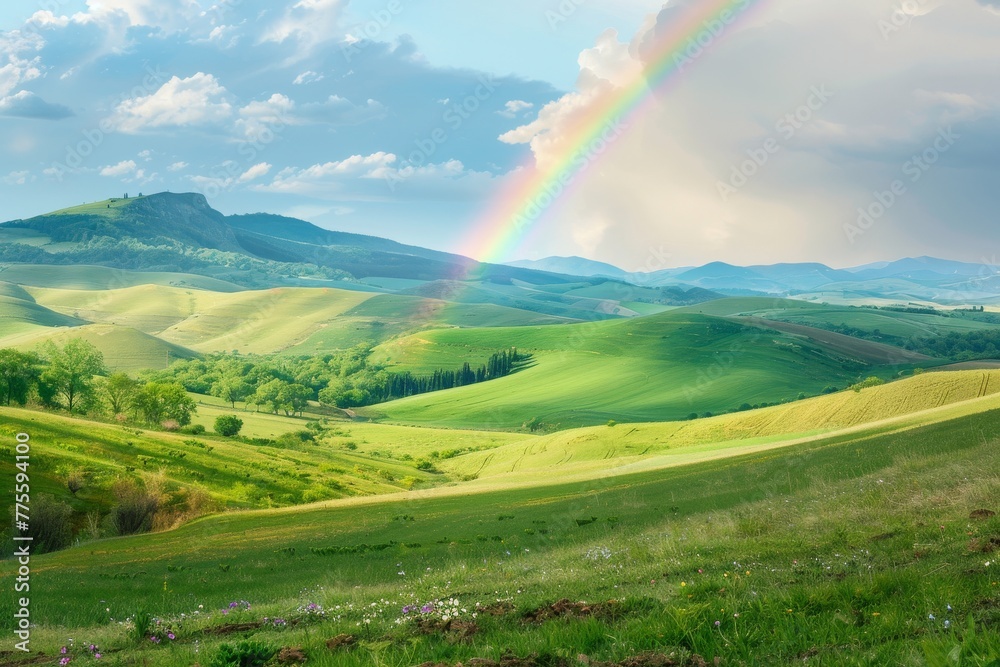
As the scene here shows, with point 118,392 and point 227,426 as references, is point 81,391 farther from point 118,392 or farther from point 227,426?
point 227,426

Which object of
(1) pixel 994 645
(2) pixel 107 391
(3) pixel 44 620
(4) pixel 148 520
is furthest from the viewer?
(2) pixel 107 391

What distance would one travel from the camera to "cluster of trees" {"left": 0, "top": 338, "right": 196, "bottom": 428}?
103 m

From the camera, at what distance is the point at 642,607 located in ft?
34.5

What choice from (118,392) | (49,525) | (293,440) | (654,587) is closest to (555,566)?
(654,587)

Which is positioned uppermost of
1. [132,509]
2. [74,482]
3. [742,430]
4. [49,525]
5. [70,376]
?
[70,376]

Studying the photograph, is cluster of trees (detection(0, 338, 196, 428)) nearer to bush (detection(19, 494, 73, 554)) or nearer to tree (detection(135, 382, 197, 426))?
tree (detection(135, 382, 197, 426))

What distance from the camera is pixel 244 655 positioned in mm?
9383

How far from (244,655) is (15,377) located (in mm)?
113092

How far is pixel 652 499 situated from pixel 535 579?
24366 mm

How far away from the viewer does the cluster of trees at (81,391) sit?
103 meters

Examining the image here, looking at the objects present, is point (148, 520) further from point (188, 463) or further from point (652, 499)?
point (652, 499)

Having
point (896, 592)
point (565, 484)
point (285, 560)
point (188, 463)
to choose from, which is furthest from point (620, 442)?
point (896, 592)

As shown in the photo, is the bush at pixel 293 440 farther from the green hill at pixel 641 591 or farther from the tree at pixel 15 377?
the green hill at pixel 641 591

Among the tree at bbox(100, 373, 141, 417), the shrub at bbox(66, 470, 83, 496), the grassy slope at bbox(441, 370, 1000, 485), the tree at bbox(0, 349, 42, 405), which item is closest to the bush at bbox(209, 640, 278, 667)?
the shrub at bbox(66, 470, 83, 496)
